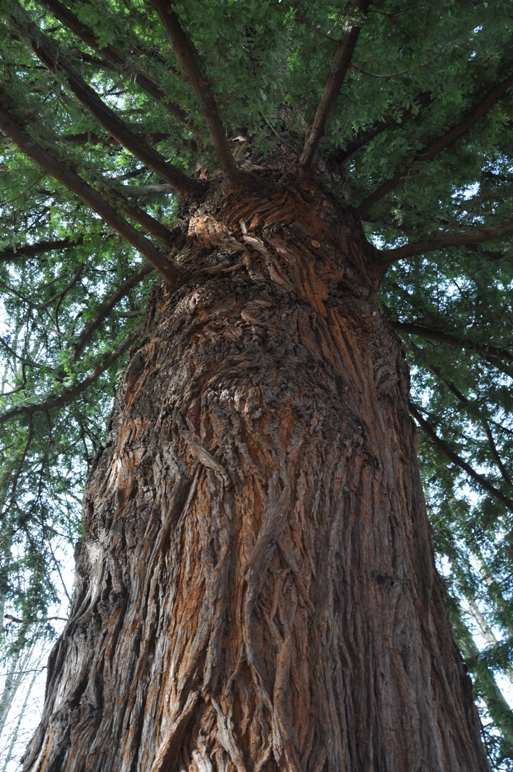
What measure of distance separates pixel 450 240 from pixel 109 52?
2.57 metres

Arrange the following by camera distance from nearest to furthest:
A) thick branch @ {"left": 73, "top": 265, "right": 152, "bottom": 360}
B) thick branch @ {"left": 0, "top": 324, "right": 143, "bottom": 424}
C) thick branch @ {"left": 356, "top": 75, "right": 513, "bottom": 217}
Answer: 1. thick branch @ {"left": 356, "top": 75, "right": 513, "bottom": 217}
2. thick branch @ {"left": 0, "top": 324, "right": 143, "bottom": 424}
3. thick branch @ {"left": 73, "top": 265, "right": 152, "bottom": 360}

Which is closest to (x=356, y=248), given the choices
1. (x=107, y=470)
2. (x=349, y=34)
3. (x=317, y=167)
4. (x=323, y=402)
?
(x=317, y=167)

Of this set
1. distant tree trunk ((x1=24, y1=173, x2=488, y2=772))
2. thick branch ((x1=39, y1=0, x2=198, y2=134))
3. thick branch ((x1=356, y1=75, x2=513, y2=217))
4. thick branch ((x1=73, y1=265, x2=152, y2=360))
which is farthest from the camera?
thick branch ((x1=73, y1=265, x2=152, y2=360))

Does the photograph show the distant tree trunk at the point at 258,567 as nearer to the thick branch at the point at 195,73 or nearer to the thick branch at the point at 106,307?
the thick branch at the point at 195,73

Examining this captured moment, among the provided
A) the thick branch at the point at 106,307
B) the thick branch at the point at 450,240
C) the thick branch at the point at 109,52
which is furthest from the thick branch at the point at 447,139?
the thick branch at the point at 106,307

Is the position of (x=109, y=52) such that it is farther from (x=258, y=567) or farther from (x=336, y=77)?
(x=258, y=567)

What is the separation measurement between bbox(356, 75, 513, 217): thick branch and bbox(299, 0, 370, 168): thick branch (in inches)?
19.5

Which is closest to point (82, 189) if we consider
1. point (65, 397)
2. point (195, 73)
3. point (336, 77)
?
point (195, 73)

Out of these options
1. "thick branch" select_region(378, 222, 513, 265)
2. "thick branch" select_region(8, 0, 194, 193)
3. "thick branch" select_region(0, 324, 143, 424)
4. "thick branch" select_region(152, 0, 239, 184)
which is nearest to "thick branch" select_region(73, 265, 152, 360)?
"thick branch" select_region(0, 324, 143, 424)

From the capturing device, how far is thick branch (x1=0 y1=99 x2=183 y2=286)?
285cm

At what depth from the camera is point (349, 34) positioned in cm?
303

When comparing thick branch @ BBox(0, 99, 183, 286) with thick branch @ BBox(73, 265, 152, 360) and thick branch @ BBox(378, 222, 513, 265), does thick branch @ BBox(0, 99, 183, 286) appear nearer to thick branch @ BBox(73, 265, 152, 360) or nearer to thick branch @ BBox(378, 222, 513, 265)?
thick branch @ BBox(378, 222, 513, 265)

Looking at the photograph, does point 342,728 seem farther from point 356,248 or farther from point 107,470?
point 356,248

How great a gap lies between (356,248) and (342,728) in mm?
2674
